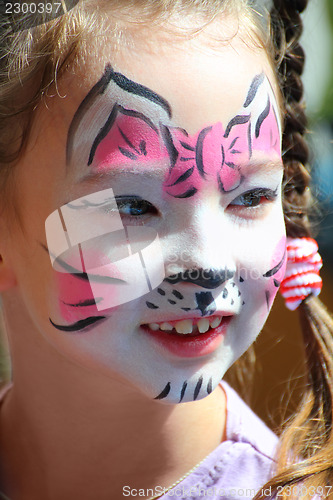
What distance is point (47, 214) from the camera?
1.10 metres

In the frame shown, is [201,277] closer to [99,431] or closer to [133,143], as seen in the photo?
[133,143]

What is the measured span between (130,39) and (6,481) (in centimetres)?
105

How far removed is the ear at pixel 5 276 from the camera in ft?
4.05

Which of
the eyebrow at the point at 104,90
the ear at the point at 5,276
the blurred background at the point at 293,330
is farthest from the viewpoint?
the blurred background at the point at 293,330

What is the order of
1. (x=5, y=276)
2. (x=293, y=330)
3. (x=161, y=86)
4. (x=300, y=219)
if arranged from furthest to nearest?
(x=293, y=330)
(x=300, y=219)
(x=5, y=276)
(x=161, y=86)

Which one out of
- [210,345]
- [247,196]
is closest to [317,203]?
[247,196]

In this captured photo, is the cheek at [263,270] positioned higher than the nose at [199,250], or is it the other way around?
the nose at [199,250]

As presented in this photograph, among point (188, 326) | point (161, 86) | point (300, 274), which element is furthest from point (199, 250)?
point (300, 274)

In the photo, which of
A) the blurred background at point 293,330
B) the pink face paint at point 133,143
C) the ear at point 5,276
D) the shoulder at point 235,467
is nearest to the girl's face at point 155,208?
the pink face paint at point 133,143

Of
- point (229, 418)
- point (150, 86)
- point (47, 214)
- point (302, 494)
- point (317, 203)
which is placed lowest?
point (302, 494)

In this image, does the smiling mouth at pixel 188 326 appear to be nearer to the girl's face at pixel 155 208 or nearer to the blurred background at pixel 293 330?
the girl's face at pixel 155 208

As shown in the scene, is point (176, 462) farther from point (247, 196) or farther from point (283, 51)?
point (283, 51)

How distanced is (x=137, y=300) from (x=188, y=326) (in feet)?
0.36

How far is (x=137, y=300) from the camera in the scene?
1053 mm
